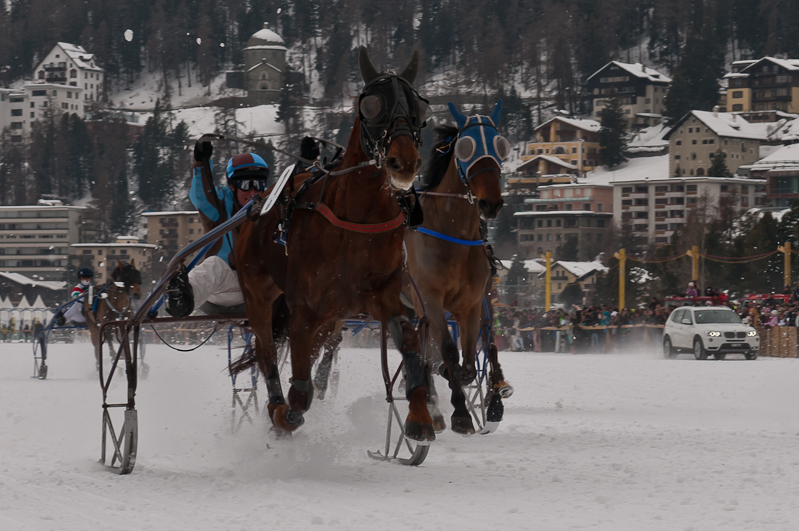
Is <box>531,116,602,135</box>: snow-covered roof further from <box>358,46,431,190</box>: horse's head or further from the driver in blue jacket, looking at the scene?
<box>358,46,431,190</box>: horse's head

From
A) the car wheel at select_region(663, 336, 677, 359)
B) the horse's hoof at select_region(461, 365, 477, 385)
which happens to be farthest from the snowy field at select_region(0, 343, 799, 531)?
the car wheel at select_region(663, 336, 677, 359)

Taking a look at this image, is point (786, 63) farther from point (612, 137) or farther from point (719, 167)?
point (719, 167)

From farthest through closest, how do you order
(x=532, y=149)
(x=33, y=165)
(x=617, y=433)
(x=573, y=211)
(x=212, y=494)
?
(x=33, y=165), (x=532, y=149), (x=573, y=211), (x=617, y=433), (x=212, y=494)

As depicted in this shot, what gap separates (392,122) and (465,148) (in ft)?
7.80

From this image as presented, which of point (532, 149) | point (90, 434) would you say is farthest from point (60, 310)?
point (532, 149)

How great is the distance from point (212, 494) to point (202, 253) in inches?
86.9

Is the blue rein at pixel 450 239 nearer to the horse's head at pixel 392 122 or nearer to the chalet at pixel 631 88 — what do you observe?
the horse's head at pixel 392 122

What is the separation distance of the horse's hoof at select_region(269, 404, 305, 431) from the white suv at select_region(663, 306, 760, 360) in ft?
56.3

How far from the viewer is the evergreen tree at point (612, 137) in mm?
147250

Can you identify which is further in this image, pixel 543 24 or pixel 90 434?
pixel 543 24

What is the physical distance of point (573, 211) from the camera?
12262 centimetres

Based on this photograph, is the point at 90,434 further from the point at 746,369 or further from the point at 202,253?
→ the point at 746,369

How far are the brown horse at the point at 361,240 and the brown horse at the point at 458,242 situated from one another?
1.72 metres

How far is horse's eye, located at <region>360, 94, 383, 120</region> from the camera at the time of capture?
6.65 m
